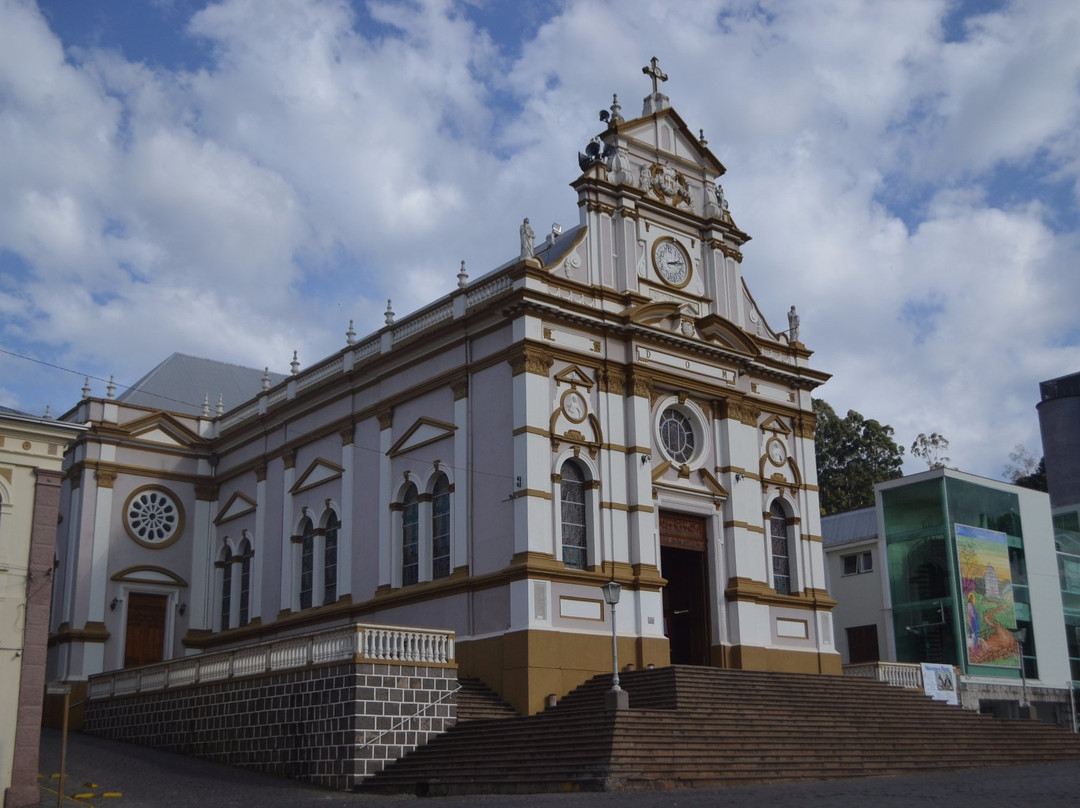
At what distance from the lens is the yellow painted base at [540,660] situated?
24.8m

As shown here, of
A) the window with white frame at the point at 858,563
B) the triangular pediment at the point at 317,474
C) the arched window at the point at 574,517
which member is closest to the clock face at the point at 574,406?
the arched window at the point at 574,517

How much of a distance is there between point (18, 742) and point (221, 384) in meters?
25.7

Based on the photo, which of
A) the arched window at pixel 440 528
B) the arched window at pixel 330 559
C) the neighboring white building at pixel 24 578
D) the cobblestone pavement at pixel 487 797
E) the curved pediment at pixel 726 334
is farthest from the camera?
the arched window at pixel 330 559

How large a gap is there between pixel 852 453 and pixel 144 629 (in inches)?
1268

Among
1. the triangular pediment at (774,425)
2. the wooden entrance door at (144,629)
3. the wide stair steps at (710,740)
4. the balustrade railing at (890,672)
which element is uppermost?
the triangular pediment at (774,425)

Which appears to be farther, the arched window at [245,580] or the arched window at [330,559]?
the arched window at [245,580]

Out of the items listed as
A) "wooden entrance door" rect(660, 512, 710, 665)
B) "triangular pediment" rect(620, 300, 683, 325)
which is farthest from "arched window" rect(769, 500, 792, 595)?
"triangular pediment" rect(620, 300, 683, 325)

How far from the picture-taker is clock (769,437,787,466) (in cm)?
3161

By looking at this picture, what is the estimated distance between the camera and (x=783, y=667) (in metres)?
29.7

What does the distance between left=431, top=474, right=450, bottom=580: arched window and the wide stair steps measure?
4517mm

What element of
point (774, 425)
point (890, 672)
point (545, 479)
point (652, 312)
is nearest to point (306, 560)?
point (545, 479)

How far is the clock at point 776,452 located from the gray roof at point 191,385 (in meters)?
19.1

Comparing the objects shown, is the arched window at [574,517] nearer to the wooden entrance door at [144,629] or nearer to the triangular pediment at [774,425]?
the triangular pediment at [774,425]

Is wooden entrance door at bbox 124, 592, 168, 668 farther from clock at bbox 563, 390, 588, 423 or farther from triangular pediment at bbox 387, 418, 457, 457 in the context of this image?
clock at bbox 563, 390, 588, 423
